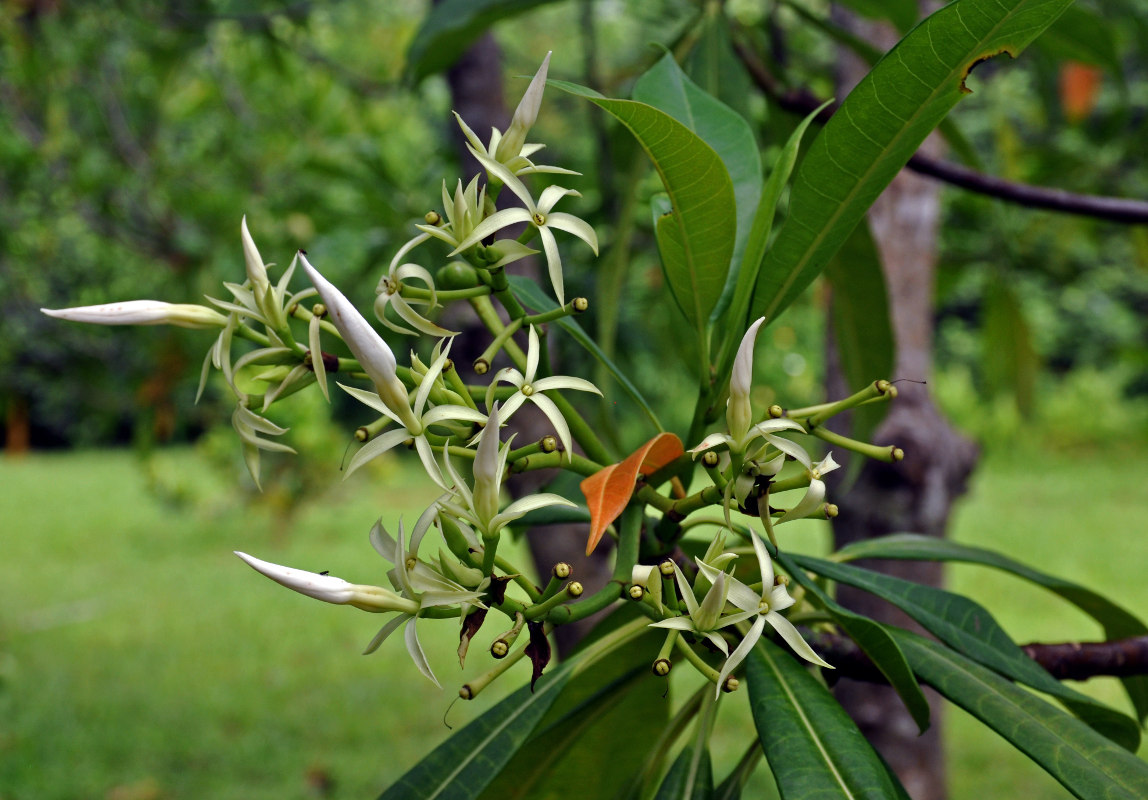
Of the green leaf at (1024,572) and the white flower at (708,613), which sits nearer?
the white flower at (708,613)

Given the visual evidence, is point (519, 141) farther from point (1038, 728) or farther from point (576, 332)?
point (1038, 728)

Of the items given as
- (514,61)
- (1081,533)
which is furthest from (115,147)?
(1081,533)

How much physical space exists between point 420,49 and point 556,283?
748mm

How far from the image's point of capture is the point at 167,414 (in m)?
2.82

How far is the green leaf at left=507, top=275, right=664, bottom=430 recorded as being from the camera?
672 millimetres

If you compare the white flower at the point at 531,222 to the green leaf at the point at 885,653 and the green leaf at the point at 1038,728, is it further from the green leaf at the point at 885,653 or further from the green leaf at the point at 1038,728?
the green leaf at the point at 1038,728

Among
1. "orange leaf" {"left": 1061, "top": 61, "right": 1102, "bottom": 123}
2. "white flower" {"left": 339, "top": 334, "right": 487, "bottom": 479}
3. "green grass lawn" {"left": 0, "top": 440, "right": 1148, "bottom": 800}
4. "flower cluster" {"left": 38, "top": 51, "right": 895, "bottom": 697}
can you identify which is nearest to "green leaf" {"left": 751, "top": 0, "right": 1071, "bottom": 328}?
"flower cluster" {"left": 38, "top": 51, "right": 895, "bottom": 697}

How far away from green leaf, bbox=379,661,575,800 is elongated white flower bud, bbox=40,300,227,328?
30cm

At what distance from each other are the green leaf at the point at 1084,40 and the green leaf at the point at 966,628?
81cm

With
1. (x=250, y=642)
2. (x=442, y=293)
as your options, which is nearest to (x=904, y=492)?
(x=442, y=293)

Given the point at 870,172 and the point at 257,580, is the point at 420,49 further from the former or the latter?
the point at 257,580

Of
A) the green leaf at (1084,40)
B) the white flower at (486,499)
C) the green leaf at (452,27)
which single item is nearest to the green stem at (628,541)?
the white flower at (486,499)

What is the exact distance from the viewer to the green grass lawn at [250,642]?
→ 9.48 ft

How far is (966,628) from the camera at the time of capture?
0.70 meters
